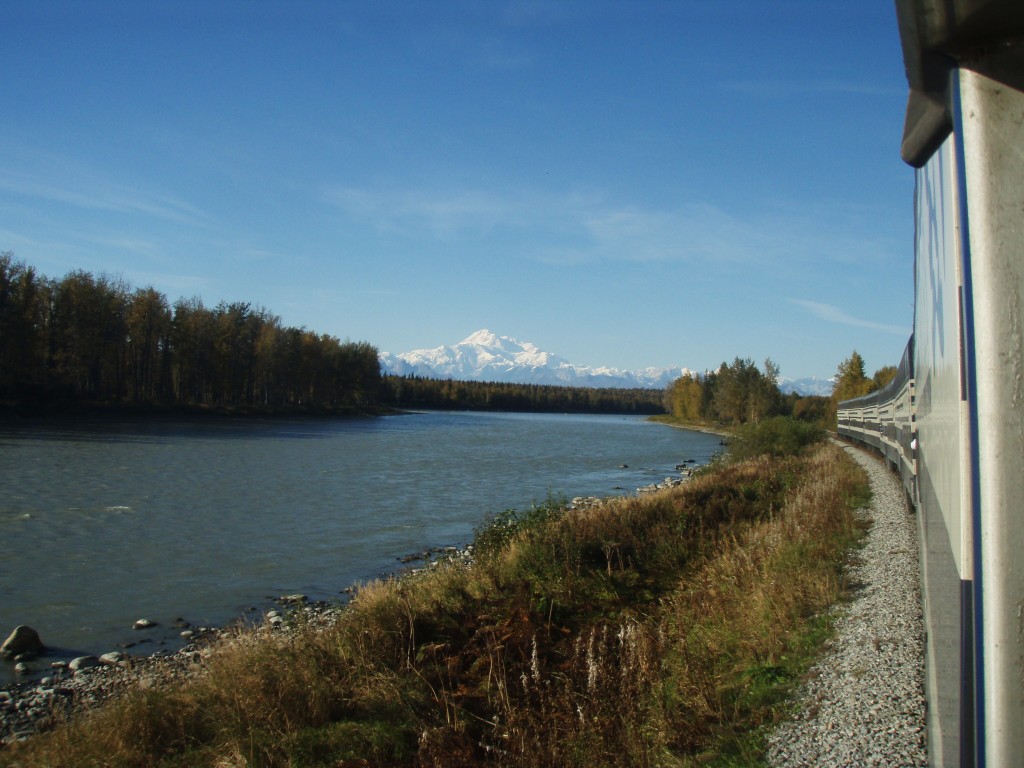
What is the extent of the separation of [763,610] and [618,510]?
9.06 meters

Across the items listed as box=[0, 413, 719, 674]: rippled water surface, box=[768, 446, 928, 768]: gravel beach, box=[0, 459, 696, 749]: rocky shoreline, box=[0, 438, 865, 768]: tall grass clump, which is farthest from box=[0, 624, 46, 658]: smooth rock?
box=[768, 446, 928, 768]: gravel beach

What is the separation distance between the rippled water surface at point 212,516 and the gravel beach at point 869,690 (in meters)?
8.83

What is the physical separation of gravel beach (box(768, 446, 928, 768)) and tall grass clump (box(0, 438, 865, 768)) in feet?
0.81

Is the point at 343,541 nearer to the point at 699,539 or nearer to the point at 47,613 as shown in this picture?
the point at 47,613

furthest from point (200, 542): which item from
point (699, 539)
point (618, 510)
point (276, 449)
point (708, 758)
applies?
point (276, 449)

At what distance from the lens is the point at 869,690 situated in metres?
5.55

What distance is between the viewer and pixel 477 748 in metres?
6.59

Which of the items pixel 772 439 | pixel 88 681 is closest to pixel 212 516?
pixel 88 681

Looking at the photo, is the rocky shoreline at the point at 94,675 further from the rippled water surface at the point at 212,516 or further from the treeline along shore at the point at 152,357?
the treeline along shore at the point at 152,357

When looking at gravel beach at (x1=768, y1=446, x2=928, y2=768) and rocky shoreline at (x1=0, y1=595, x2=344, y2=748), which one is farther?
rocky shoreline at (x1=0, y1=595, x2=344, y2=748)

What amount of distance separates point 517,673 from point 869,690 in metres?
4.09

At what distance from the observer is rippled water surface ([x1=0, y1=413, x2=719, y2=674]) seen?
517 inches

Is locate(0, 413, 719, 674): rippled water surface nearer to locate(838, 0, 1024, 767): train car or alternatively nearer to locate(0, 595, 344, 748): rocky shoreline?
locate(0, 595, 344, 748): rocky shoreline

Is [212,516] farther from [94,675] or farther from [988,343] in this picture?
[988,343]
